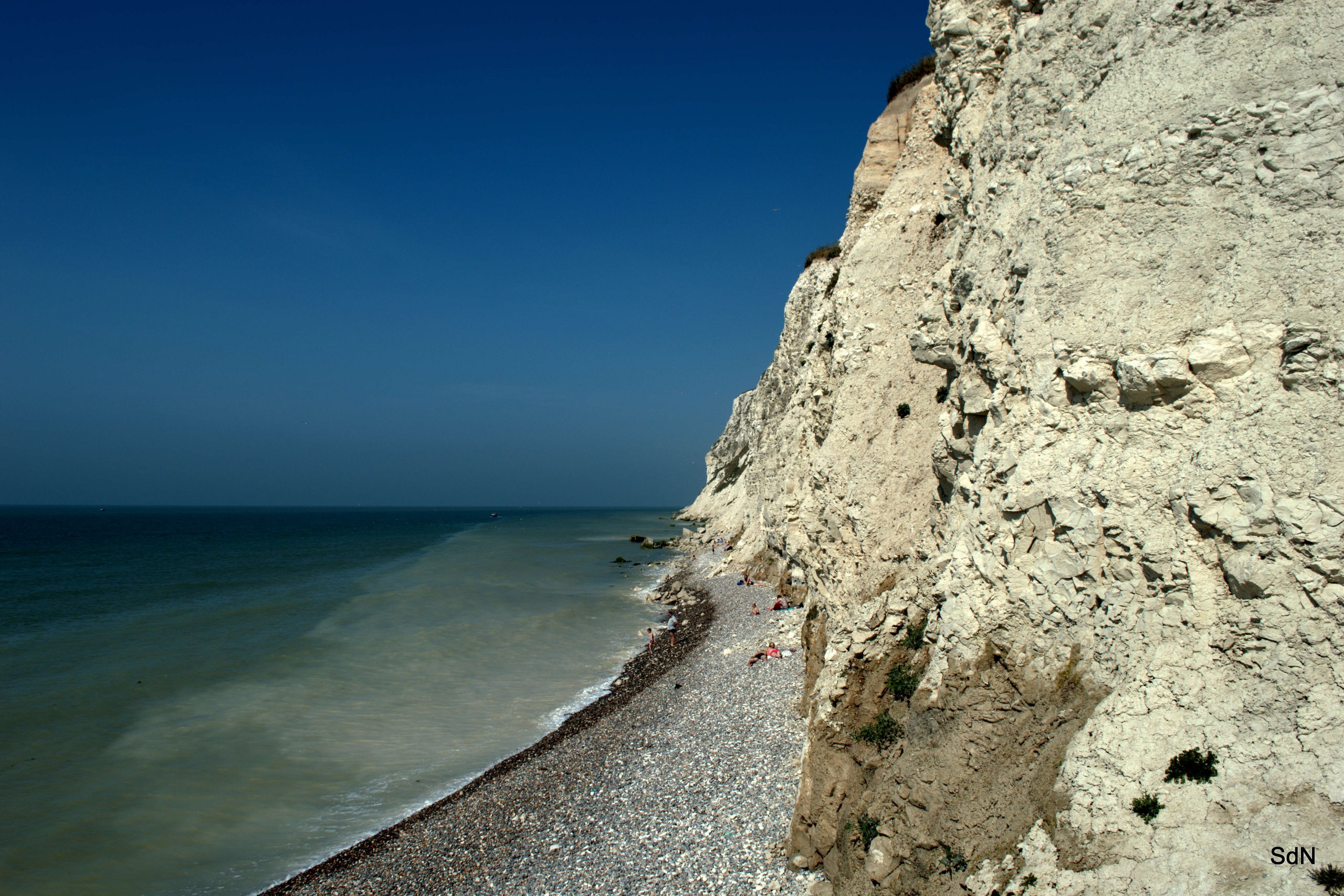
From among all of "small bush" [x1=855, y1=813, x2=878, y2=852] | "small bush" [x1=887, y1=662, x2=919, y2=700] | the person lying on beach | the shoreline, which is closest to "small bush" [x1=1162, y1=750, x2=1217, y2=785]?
→ "small bush" [x1=887, y1=662, x2=919, y2=700]

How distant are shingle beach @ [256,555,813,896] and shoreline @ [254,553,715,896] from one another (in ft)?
0.20

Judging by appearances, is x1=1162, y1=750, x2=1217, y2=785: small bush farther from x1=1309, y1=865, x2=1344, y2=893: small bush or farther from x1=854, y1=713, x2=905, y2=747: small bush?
x1=854, y1=713, x2=905, y2=747: small bush

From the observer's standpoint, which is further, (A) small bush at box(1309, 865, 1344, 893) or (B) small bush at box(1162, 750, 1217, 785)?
(B) small bush at box(1162, 750, 1217, 785)

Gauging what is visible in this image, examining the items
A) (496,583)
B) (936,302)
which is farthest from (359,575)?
(936,302)

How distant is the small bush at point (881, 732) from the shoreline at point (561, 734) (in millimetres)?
9931

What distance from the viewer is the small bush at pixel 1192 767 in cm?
534

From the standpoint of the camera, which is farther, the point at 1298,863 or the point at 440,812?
the point at 440,812

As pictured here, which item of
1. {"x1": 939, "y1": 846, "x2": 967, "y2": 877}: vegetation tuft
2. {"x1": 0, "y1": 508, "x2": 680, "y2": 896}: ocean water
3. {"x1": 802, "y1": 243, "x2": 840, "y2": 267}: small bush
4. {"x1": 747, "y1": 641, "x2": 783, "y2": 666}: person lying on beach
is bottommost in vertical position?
{"x1": 0, "y1": 508, "x2": 680, "y2": 896}: ocean water

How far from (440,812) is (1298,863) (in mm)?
14086

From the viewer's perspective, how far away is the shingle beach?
1067cm

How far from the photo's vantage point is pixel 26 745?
18.6 m

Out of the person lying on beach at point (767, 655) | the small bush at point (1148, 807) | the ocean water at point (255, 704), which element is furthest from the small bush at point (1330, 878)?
the person lying on beach at point (767, 655)

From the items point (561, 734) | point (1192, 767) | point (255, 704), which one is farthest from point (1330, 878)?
point (255, 704)

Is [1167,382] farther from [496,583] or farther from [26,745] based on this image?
[496,583]
